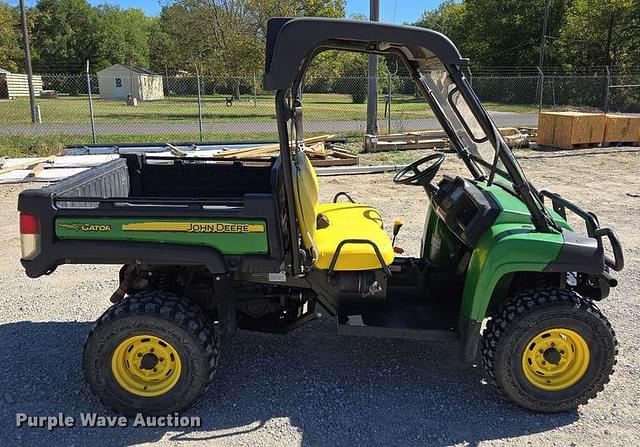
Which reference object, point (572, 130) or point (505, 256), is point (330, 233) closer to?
point (505, 256)

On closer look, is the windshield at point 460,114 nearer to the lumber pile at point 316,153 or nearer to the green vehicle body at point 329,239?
the green vehicle body at point 329,239

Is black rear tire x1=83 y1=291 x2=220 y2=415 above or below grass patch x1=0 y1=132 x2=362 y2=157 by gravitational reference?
below

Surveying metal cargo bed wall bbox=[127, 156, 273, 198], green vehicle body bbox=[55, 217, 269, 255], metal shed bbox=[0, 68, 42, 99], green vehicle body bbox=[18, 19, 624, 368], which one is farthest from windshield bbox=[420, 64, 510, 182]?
metal shed bbox=[0, 68, 42, 99]

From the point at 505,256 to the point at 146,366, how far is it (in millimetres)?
2036

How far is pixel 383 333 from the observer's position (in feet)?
10.5

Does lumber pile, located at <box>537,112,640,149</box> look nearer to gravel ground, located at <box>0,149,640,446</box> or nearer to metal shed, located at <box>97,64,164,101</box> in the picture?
gravel ground, located at <box>0,149,640,446</box>

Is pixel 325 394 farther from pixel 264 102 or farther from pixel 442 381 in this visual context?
pixel 264 102

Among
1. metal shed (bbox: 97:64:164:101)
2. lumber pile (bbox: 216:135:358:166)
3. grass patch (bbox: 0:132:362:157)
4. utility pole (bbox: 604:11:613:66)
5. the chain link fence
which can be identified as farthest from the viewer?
metal shed (bbox: 97:64:164:101)

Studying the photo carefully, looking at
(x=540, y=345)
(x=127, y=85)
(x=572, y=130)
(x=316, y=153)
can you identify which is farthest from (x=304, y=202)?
(x=127, y=85)

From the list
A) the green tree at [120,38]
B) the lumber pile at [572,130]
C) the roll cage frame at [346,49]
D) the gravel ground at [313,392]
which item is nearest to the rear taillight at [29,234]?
the gravel ground at [313,392]

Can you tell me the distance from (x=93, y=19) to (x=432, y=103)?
2605 inches

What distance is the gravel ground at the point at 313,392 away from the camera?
2947mm

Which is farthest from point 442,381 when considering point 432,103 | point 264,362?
point 432,103

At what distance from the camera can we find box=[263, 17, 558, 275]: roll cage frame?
265 cm
